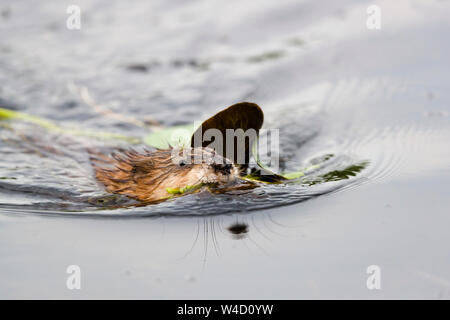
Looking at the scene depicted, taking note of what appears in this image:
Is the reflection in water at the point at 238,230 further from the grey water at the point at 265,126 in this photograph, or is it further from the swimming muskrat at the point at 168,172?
the swimming muskrat at the point at 168,172

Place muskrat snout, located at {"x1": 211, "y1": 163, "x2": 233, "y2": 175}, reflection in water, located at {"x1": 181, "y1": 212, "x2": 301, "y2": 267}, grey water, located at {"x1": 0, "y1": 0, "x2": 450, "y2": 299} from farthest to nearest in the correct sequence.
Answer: muskrat snout, located at {"x1": 211, "y1": 163, "x2": 233, "y2": 175} → reflection in water, located at {"x1": 181, "y1": 212, "x2": 301, "y2": 267} → grey water, located at {"x1": 0, "y1": 0, "x2": 450, "y2": 299}

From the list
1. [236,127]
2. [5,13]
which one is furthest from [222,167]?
[5,13]

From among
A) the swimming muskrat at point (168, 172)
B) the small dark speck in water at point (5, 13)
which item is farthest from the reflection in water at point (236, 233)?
the small dark speck in water at point (5, 13)

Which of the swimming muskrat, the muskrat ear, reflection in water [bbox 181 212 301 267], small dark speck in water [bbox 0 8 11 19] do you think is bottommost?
reflection in water [bbox 181 212 301 267]

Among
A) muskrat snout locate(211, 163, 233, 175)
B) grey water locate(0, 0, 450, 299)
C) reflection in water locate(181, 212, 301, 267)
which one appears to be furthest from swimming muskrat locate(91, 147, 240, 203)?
reflection in water locate(181, 212, 301, 267)

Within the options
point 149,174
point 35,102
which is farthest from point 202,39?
point 149,174

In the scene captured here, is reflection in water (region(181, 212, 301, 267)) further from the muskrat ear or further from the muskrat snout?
the muskrat ear

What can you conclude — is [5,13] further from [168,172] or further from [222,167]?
[222,167]
